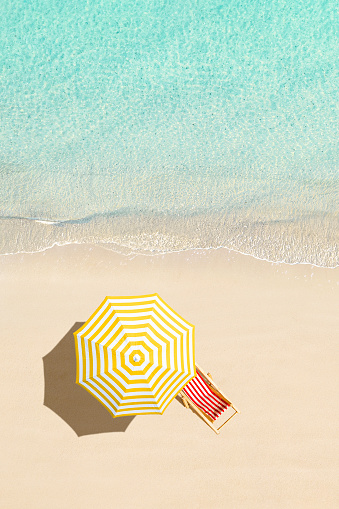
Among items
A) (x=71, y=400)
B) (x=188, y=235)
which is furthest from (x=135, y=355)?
(x=188, y=235)

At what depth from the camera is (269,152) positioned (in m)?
7.33

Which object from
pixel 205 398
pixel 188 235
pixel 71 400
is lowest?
pixel 71 400

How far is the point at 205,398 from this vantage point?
20.6 ft

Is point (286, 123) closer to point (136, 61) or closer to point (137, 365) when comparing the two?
point (136, 61)

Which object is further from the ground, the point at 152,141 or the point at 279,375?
the point at 152,141

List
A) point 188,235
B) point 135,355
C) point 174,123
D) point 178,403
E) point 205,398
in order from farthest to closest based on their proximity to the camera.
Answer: point 174,123 → point 188,235 → point 178,403 → point 205,398 → point 135,355

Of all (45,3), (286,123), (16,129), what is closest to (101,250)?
(16,129)

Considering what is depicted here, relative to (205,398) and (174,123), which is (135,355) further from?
(174,123)

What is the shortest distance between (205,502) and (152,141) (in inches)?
247

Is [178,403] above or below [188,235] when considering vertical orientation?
below

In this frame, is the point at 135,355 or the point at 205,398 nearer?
the point at 135,355

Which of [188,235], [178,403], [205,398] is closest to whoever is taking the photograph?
[205,398]

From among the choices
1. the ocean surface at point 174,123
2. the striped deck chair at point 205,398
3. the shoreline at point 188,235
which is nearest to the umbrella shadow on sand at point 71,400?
the striped deck chair at point 205,398

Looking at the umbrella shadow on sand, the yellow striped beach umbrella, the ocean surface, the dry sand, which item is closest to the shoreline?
the ocean surface
